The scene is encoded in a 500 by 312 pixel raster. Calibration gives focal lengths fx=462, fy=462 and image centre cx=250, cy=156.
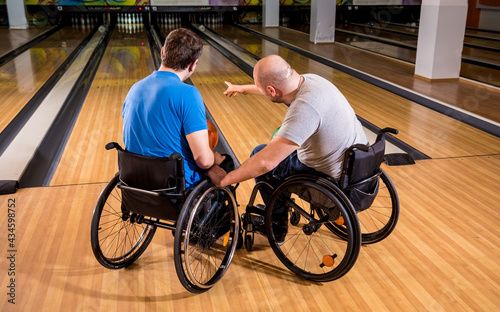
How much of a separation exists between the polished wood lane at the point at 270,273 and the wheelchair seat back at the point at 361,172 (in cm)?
33

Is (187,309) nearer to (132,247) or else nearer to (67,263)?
(132,247)

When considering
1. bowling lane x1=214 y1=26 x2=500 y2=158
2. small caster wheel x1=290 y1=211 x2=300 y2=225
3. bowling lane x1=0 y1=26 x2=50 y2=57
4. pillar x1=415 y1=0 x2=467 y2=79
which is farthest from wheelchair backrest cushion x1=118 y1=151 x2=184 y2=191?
bowling lane x1=0 y1=26 x2=50 y2=57

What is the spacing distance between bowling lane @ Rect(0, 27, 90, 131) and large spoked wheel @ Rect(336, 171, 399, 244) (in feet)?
9.30

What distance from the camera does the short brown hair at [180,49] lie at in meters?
1.60

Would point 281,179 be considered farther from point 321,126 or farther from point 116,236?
point 116,236

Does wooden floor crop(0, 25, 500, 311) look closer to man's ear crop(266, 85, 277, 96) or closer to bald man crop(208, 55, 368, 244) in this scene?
bald man crop(208, 55, 368, 244)

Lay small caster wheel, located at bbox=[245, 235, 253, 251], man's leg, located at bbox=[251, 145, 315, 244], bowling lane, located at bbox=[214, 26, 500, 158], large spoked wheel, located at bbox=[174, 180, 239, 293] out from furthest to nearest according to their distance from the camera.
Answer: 1. bowling lane, located at bbox=[214, 26, 500, 158]
2. small caster wheel, located at bbox=[245, 235, 253, 251]
3. man's leg, located at bbox=[251, 145, 315, 244]
4. large spoked wheel, located at bbox=[174, 180, 239, 293]

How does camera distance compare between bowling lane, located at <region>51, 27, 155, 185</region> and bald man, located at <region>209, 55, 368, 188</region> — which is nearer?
bald man, located at <region>209, 55, 368, 188</region>

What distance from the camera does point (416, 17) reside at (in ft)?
40.4

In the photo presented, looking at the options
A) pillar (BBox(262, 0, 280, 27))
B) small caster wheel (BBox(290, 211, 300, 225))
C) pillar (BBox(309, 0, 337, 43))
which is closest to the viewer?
small caster wheel (BBox(290, 211, 300, 225))

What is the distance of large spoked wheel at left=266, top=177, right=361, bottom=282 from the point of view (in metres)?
1.59

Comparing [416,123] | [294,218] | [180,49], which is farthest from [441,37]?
[180,49]

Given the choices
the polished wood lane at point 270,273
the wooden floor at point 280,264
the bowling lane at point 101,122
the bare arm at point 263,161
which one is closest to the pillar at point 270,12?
the bowling lane at point 101,122

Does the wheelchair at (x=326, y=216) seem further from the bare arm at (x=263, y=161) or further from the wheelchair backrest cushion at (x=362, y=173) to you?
the bare arm at (x=263, y=161)
